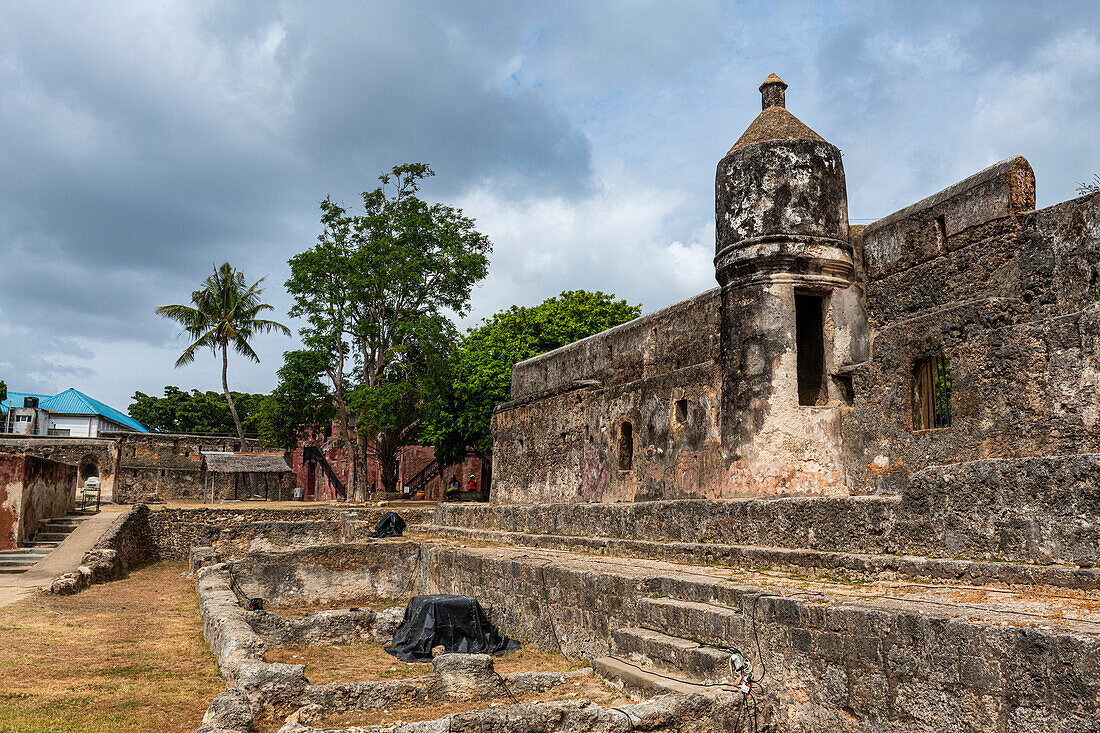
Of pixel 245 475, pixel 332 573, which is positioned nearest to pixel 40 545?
pixel 332 573

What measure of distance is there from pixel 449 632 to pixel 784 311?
539 centimetres

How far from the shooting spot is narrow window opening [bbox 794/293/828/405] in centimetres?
1023

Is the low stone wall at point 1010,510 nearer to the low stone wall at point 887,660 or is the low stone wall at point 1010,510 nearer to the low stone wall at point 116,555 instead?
the low stone wall at point 887,660

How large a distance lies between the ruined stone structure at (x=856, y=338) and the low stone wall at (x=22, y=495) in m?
12.5

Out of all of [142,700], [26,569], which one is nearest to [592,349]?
[142,700]

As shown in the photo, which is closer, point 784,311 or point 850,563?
point 850,563

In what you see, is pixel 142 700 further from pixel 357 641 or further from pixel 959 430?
pixel 959 430

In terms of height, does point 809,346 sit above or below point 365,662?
above

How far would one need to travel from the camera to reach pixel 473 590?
11.4 meters

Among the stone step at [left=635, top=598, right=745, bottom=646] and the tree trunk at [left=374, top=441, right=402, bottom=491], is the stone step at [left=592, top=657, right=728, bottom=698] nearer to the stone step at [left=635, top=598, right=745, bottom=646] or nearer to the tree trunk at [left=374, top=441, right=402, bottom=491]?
the stone step at [left=635, top=598, right=745, bottom=646]

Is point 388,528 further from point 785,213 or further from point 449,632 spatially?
point 785,213

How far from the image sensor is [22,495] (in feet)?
54.1

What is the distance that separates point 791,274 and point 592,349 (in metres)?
6.48

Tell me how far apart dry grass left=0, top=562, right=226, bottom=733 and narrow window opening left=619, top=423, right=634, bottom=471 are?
7.04 meters
